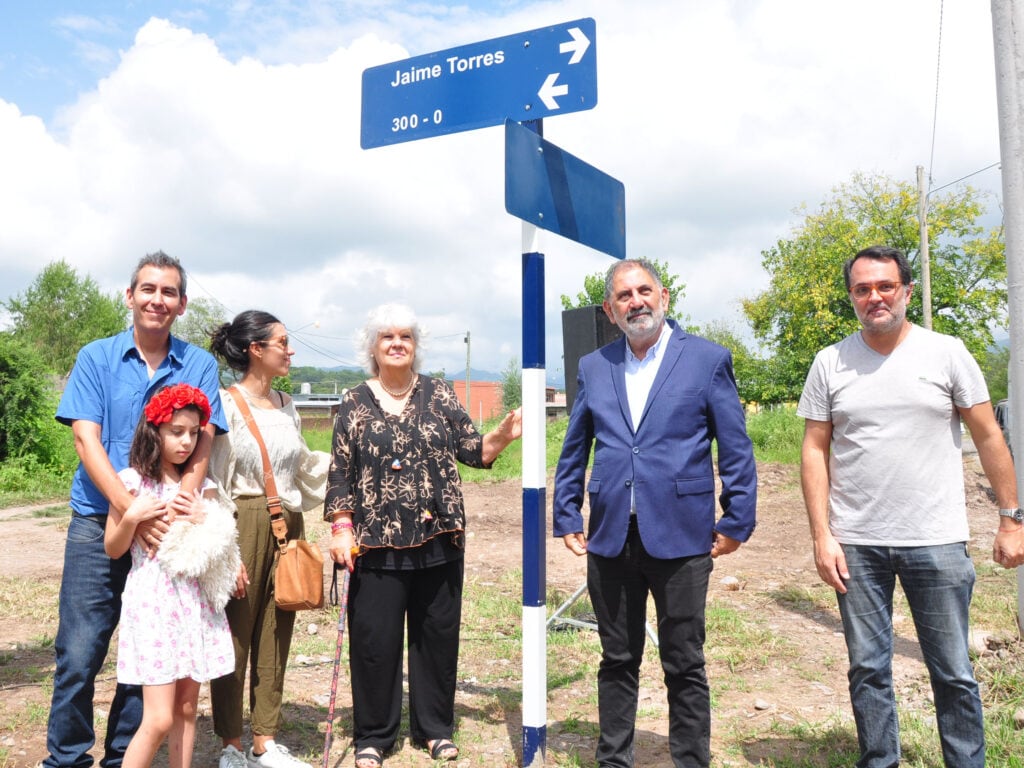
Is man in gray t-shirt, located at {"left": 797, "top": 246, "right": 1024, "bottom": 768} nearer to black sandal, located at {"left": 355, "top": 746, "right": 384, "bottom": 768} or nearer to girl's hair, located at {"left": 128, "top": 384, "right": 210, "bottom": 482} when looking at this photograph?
black sandal, located at {"left": 355, "top": 746, "right": 384, "bottom": 768}

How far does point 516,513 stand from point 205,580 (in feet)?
34.6

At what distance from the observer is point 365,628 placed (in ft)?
12.6

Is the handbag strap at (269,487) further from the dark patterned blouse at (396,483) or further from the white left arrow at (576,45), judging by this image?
the white left arrow at (576,45)

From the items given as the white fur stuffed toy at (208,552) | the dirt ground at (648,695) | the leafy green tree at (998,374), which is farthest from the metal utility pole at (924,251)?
the leafy green tree at (998,374)

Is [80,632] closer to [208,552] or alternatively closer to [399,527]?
[208,552]

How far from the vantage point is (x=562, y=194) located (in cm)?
343

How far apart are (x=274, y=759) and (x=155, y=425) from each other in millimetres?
1602

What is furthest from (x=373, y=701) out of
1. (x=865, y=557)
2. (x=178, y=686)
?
(x=865, y=557)

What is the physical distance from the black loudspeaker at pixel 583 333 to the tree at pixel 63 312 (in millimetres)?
49278

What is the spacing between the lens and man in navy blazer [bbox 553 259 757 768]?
328 cm

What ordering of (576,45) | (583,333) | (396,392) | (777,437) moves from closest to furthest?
(576,45)
(396,392)
(583,333)
(777,437)

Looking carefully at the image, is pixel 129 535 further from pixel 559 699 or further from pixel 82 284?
pixel 82 284

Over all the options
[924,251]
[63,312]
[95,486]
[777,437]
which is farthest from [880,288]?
[63,312]

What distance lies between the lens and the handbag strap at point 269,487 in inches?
146
